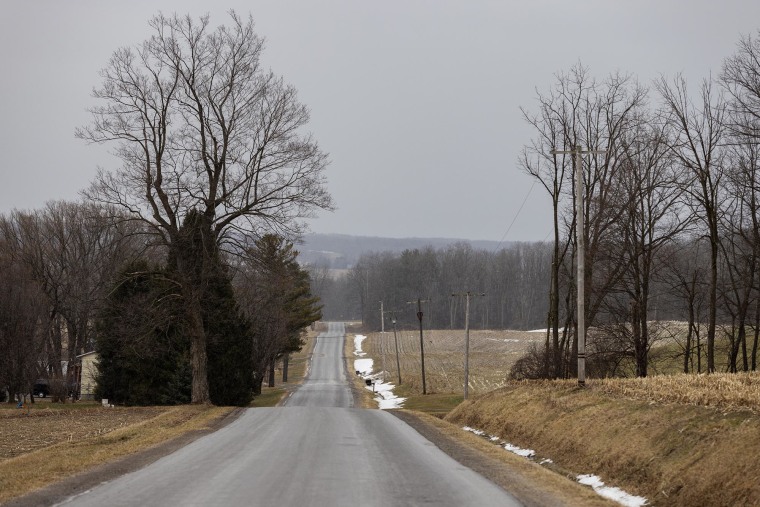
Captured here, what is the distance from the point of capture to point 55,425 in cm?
2531

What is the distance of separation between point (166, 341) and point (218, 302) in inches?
148

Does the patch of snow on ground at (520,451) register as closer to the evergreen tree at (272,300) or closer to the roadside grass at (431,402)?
the evergreen tree at (272,300)

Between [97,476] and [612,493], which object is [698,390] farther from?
[97,476]

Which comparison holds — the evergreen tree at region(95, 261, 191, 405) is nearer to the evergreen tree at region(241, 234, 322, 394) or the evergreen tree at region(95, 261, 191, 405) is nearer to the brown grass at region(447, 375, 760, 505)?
the evergreen tree at region(241, 234, 322, 394)

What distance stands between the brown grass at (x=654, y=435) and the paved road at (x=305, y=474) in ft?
7.43

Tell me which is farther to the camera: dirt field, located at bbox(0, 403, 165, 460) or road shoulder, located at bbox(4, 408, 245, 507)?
dirt field, located at bbox(0, 403, 165, 460)

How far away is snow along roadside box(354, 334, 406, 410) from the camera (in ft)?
188

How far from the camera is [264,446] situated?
17.4 metres

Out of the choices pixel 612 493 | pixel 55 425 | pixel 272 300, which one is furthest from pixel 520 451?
pixel 272 300

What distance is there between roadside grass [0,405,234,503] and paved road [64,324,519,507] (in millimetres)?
1126

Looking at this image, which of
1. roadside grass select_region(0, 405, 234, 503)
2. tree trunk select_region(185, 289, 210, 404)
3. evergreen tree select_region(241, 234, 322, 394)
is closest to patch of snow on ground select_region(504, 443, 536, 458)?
roadside grass select_region(0, 405, 234, 503)

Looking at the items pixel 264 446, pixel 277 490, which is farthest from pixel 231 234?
pixel 277 490

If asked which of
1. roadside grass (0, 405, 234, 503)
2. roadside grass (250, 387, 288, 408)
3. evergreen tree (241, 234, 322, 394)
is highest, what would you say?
evergreen tree (241, 234, 322, 394)

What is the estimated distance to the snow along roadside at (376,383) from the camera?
5724 centimetres
